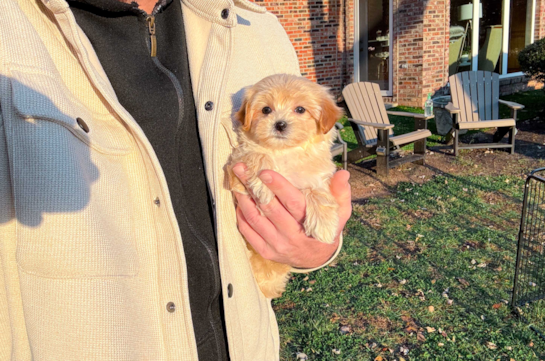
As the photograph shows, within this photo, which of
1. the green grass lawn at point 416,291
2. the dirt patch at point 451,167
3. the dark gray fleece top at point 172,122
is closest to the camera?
the dark gray fleece top at point 172,122

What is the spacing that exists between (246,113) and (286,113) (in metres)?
0.32

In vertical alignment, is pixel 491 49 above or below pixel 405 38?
below

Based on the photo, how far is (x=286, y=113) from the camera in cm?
249

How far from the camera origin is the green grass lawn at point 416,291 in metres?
4.32

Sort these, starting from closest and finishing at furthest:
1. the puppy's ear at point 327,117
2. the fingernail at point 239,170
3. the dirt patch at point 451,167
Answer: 1. the fingernail at point 239,170
2. the puppy's ear at point 327,117
3. the dirt patch at point 451,167

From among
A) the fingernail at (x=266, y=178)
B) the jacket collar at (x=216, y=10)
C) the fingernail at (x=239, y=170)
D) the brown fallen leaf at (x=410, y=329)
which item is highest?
the jacket collar at (x=216, y=10)

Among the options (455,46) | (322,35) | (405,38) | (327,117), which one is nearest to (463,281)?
(327,117)

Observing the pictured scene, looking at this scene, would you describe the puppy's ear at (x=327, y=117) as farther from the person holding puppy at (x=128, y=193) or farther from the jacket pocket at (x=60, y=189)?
the jacket pocket at (x=60, y=189)

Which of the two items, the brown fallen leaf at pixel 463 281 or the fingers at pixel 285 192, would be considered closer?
the fingers at pixel 285 192

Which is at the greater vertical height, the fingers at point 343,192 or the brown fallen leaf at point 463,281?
the fingers at point 343,192

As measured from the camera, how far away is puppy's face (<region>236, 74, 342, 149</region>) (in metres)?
2.27

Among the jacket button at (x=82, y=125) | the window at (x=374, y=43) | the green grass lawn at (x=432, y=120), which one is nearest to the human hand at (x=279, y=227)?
the jacket button at (x=82, y=125)

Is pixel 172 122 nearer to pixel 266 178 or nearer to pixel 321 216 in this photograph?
pixel 266 178

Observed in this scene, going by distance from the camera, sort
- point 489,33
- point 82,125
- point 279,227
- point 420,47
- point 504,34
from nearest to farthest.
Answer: point 82,125, point 279,227, point 420,47, point 489,33, point 504,34
